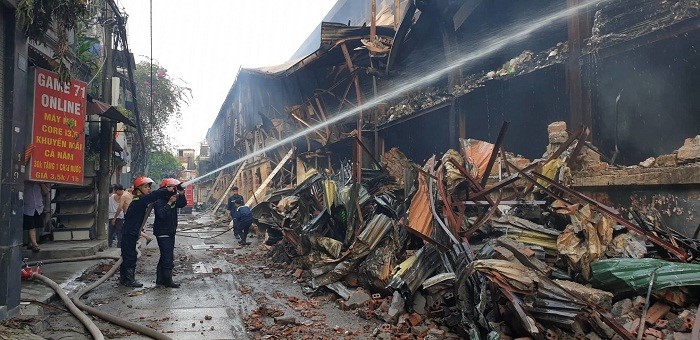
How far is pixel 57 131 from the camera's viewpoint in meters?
7.21

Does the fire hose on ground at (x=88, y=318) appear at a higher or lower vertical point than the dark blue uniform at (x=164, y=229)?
lower

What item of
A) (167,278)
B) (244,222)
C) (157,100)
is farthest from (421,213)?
(157,100)

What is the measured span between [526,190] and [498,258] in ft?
7.01

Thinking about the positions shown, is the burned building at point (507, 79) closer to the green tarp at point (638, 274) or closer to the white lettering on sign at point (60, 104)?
the green tarp at point (638, 274)

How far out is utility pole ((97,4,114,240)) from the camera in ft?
36.3

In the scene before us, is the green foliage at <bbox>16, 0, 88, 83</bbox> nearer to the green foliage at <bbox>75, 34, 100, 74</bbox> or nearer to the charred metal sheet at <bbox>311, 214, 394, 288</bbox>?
the charred metal sheet at <bbox>311, 214, 394, 288</bbox>

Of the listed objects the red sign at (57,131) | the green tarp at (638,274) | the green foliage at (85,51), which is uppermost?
the green foliage at (85,51)

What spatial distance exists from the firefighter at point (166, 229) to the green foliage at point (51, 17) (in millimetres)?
2449

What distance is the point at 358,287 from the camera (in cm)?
659

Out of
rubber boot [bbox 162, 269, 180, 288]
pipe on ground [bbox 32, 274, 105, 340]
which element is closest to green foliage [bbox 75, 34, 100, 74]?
rubber boot [bbox 162, 269, 180, 288]

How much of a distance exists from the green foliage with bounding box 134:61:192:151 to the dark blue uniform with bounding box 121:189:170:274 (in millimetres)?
19071

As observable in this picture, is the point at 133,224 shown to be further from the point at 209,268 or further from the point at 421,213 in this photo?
the point at 421,213

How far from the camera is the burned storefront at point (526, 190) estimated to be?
13.6 ft

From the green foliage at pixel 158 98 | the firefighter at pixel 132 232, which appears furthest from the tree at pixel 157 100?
the firefighter at pixel 132 232
